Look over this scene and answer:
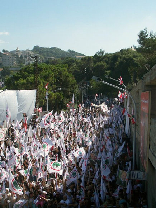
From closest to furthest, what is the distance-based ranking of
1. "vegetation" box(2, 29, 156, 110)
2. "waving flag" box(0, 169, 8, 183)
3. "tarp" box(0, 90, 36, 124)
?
1. "waving flag" box(0, 169, 8, 183)
2. "tarp" box(0, 90, 36, 124)
3. "vegetation" box(2, 29, 156, 110)

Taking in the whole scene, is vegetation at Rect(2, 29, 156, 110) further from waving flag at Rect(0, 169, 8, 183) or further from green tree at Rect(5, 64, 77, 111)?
waving flag at Rect(0, 169, 8, 183)

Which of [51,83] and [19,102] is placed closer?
[19,102]

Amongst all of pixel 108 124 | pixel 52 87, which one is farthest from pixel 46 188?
pixel 52 87

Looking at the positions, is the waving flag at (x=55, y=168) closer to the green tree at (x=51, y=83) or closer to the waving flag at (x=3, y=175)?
the waving flag at (x=3, y=175)

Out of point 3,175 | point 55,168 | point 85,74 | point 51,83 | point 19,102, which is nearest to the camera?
point 3,175

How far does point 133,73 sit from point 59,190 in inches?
1474

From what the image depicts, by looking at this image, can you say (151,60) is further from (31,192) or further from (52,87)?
(31,192)

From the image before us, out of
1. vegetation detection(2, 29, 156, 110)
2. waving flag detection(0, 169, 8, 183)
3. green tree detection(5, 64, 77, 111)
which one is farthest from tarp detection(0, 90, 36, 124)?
waving flag detection(0, 169, 8, 183)

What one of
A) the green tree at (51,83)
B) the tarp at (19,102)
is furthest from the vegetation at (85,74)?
the tarp at (19,102)

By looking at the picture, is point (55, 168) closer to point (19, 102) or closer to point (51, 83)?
point (19, 102)

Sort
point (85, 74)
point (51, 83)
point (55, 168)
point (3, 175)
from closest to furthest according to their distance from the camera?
point (3, 175) → point (55, 168) → point (51, 83) → point (85, 74)

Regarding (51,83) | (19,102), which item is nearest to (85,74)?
(51,83)

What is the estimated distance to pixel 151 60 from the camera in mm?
38719

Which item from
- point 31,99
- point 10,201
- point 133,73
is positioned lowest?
point 10,201
